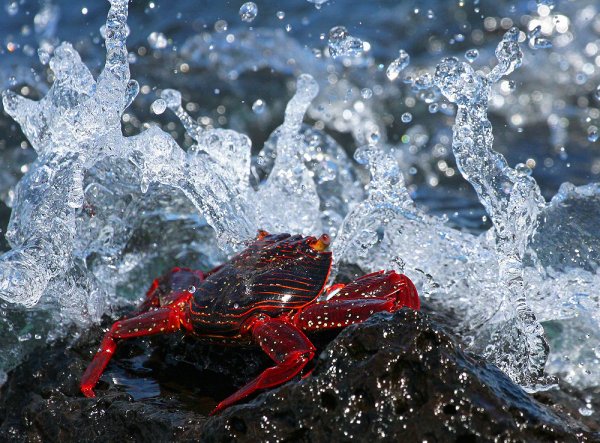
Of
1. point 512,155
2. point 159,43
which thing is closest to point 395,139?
point 512,155

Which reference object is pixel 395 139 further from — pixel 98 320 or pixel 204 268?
pixel 98 320

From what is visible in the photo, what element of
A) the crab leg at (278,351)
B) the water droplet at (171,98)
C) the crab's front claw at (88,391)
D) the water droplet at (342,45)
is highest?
the crab leg at (278,351)

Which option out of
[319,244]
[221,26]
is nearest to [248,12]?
[221,26]

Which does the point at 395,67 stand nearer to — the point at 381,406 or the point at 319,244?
the point at 319,244

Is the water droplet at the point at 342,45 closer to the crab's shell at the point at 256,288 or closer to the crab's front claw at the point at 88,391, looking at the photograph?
the crab's shell at the point at 256,288

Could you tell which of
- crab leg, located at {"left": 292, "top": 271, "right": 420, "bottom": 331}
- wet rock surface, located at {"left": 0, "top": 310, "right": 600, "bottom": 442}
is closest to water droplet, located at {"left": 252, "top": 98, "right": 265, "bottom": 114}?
crab leg, located at {"left": 292, "top": 271, "right": 420, "bottom": 331}

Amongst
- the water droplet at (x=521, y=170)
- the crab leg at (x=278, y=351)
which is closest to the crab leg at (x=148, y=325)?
the crab leg at (x=278, y=351)

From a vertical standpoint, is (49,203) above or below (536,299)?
above
